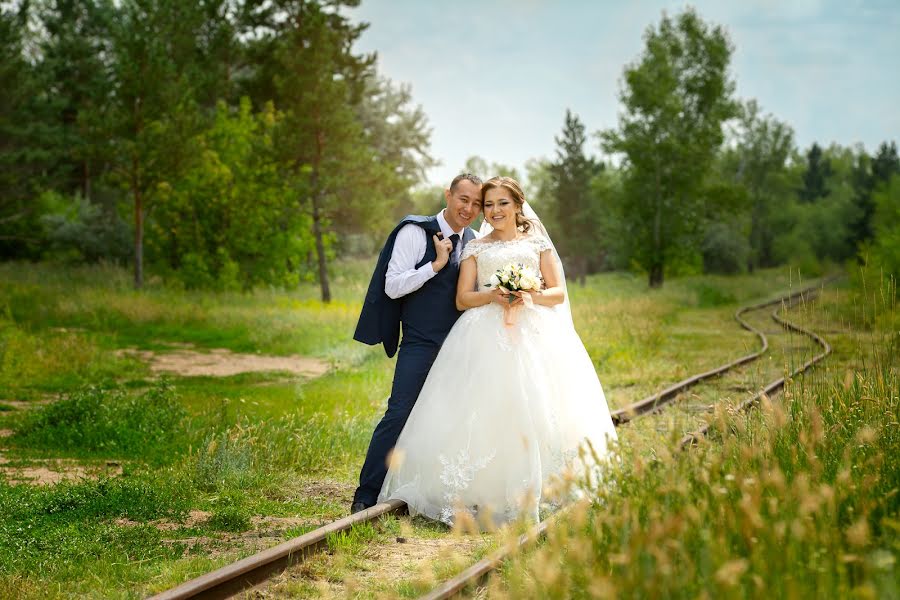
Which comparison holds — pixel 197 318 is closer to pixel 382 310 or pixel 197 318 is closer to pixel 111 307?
pixel 111 307

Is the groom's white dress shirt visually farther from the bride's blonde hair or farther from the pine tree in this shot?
the pine tree

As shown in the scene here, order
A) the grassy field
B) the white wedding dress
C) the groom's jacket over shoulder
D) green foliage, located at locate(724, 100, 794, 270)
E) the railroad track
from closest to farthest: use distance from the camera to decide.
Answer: the grassy field, the railroad track, the white wedding dress, the groom's jacket over shoulder, green foliage, located at locate(724, 100, 794, 270)

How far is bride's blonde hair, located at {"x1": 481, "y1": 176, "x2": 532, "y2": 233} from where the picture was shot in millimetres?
6289

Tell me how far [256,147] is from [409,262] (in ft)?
83.2

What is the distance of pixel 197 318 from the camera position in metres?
21.8

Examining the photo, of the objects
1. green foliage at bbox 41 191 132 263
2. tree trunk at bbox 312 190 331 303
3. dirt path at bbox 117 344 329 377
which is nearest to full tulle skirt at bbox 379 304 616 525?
dirt path at bbox 117 344 329 377

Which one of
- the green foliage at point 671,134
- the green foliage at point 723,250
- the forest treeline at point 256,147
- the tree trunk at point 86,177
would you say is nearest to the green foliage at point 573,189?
the forest treeline at point 256,147

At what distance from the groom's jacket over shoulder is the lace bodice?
1.02 ft

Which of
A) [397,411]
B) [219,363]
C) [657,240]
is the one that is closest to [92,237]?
[219,363]

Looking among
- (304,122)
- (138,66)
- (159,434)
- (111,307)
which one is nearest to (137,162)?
(138,66)

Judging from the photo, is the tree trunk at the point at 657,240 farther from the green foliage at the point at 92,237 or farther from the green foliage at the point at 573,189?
the green foliage at the point at 92,237

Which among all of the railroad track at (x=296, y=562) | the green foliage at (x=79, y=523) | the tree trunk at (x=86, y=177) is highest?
the tree trunk at (x=86, y=177)

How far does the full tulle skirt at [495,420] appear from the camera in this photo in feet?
19.0

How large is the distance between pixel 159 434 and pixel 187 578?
4.55m
